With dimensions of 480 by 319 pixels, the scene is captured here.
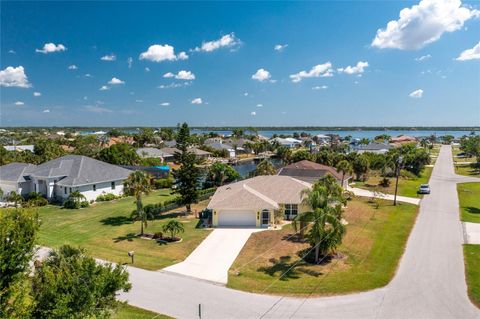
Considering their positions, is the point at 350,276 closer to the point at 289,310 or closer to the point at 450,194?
the point at 289,310

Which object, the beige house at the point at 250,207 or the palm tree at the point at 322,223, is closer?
the palm tree at the point at 322,223

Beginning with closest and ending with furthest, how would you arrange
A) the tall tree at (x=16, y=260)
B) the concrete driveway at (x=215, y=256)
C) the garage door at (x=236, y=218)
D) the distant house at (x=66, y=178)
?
the tall tree at (x=16, y=260) → the concrete driveway at (x=215, y=256) → the garage door at (x=236, y=218) → the distant house at (x=66, y=178)

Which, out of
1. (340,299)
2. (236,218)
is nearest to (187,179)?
(236,218)

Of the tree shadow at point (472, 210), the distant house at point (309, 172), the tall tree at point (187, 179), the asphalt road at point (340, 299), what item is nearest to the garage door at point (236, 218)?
the tall tree at point (187, 179)

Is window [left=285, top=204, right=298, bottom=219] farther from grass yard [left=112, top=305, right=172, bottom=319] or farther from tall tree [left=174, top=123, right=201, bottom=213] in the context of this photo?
grass yard [left=112, top=305, right=172, bottom=319]

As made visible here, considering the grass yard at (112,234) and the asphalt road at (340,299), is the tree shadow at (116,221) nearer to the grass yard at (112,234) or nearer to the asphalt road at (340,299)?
the grass yard at (112,234)

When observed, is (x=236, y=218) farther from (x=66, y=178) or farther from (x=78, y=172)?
(x=66, y=178)

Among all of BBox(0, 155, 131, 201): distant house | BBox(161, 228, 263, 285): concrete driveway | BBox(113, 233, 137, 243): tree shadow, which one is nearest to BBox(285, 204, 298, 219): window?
BBox(161, 228, 263, 285): concrete driveway
